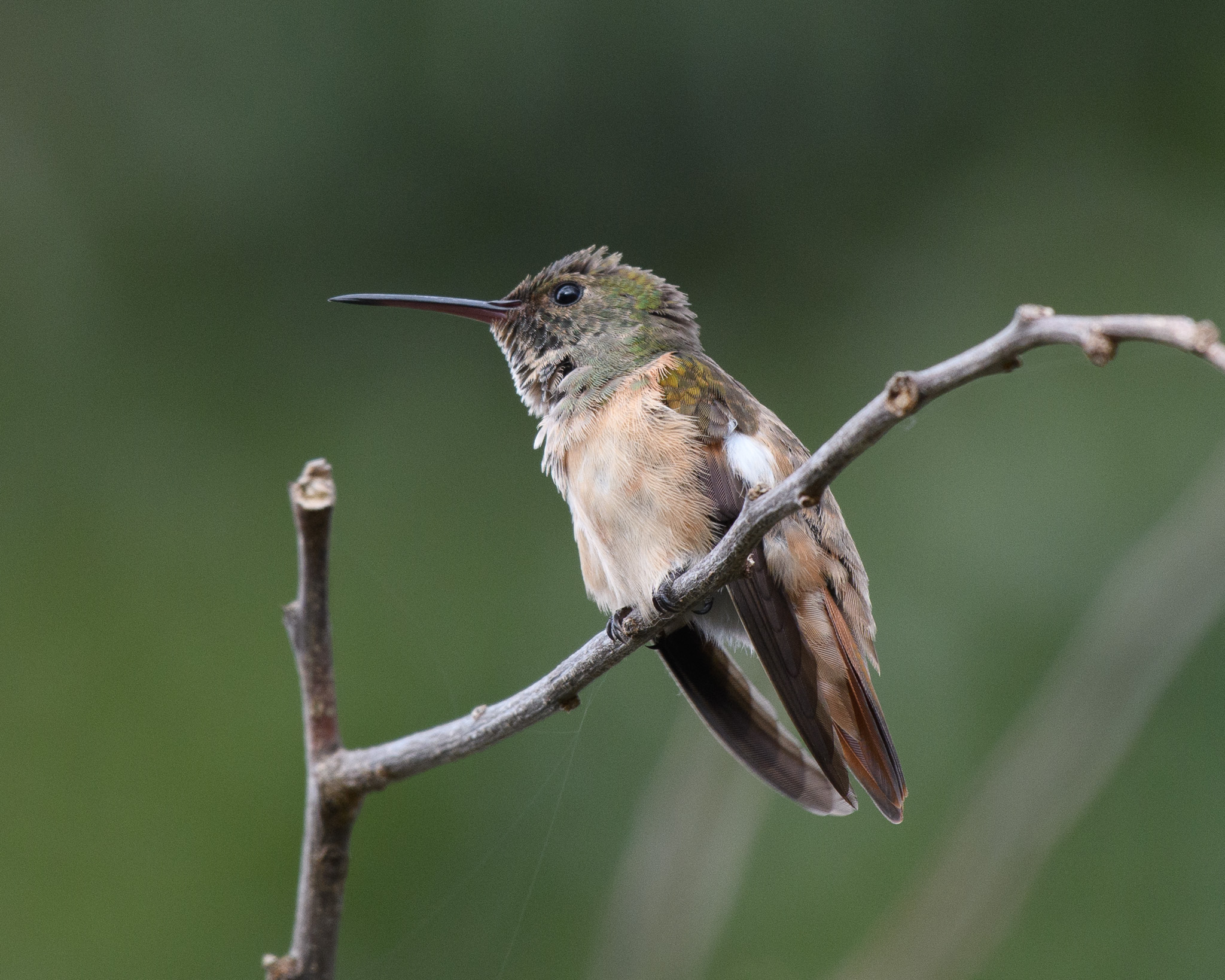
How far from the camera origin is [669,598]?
5.68 ft

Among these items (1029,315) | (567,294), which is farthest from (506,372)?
(1029,315)

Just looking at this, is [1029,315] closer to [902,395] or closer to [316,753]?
[902,395]

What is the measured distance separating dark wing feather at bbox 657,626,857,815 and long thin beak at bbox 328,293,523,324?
2.96 feet

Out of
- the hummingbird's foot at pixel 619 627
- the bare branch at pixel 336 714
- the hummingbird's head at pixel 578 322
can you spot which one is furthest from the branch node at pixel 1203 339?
the hummingbird's head at pixel 578 322

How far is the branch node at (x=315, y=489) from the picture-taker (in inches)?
68.1

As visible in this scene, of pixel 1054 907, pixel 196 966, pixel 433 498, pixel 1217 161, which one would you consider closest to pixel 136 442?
pixel 433 498

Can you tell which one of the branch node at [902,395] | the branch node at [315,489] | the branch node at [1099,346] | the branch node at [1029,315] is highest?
the branch node at [1029,315]

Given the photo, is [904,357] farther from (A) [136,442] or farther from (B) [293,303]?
(A) [136,442]

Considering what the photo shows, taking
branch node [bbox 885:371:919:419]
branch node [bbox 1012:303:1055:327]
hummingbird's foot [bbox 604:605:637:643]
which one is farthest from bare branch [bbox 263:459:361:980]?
branch node [bbox 1012:303:1055:327]

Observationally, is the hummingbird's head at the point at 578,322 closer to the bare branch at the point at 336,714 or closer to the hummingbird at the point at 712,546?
the hummingbird at the point at 712,546

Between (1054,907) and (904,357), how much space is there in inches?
95.0

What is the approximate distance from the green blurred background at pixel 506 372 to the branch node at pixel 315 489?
8.67ft

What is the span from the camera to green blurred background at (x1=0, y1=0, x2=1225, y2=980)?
427cm

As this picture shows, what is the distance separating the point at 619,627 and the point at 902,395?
101 cm
